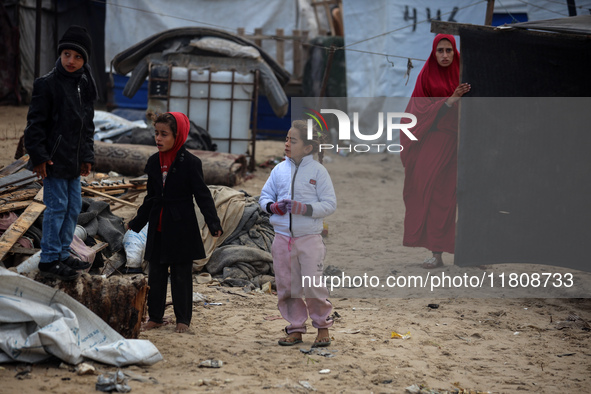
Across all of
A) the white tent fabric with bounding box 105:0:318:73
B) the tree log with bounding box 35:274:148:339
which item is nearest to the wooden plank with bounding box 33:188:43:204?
the tree log with bounding box 35:274:148:339

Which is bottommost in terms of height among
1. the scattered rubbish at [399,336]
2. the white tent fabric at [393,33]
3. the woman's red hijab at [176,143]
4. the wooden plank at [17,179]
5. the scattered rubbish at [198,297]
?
the scattered rubbish at [399,336]

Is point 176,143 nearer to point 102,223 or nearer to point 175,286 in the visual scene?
point 175,286

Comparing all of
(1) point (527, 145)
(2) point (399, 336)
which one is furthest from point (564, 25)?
(2) point (399, 336)

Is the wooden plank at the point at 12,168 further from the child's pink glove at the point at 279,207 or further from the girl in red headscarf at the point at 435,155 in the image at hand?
the girl in red headscarf at the point at 435,155

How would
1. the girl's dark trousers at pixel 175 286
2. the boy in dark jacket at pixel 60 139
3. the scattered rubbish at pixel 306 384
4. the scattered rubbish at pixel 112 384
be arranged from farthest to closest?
1. the girl's dark trousers at pixel 175 286
2. the boy in dark jacket at pixel 60 139
3. the scattered rubbish at pixel 306 384
4. the scattered rubbish at pixel 112 384

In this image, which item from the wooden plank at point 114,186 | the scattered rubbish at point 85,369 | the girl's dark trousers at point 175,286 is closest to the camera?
the scattered rubbish at point 85,369

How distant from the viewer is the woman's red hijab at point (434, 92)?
20.0 feet

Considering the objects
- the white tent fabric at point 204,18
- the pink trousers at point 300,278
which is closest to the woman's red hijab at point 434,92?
the pink trousers at point 300,278

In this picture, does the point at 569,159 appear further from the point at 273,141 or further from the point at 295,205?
the point at 273,141

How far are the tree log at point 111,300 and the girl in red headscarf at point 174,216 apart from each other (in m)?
0.37

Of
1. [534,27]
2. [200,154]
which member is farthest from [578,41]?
[200,154]

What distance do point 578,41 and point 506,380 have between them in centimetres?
304

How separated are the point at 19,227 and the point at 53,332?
6.55ft

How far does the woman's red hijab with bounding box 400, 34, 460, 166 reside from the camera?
20.0 feet
